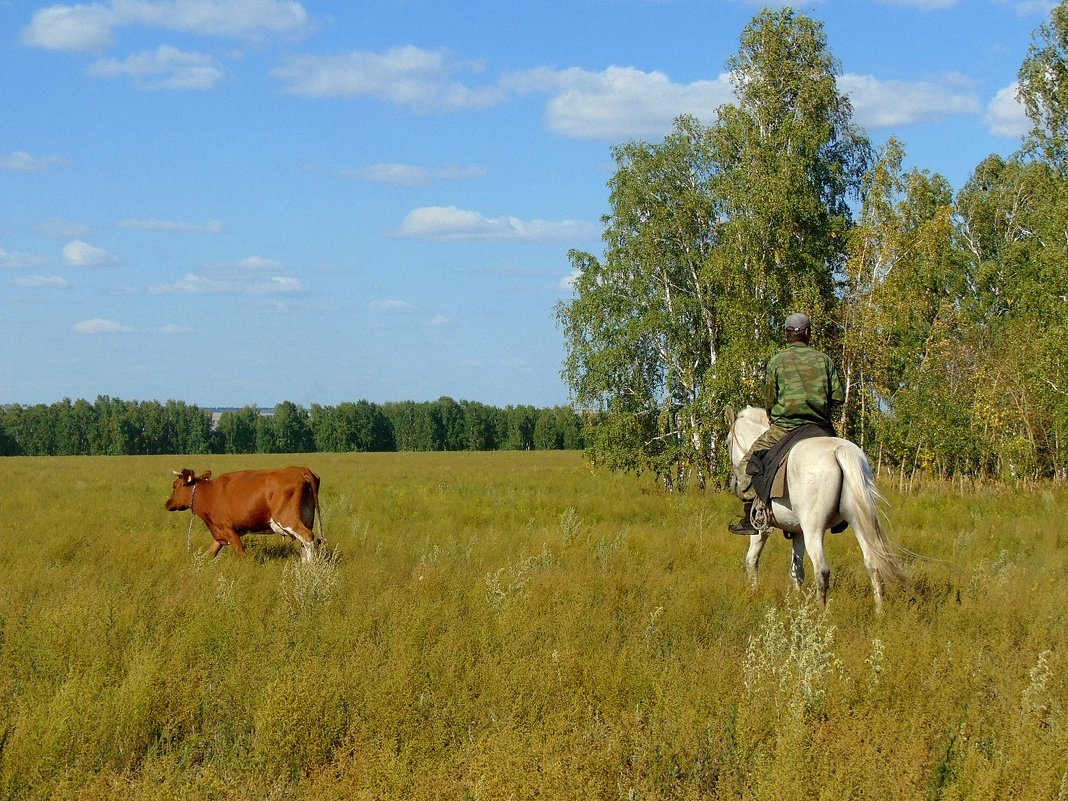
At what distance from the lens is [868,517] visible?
804 cm

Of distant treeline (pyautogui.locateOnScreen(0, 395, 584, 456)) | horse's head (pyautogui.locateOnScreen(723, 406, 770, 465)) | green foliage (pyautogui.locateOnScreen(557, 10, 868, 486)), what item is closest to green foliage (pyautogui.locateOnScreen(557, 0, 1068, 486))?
green foliage (pyautogui.locateOnScreen(557, 10, 868, 486))

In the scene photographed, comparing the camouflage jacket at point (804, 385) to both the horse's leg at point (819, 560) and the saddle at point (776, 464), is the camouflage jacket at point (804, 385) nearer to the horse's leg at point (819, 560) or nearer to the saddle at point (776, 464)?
the saddle at point (776, 464)

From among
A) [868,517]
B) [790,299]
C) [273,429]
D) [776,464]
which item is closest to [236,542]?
[776,464]

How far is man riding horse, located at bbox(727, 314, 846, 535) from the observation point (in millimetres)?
9031

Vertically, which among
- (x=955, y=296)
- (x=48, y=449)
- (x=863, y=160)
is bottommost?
(x=48, y=449)

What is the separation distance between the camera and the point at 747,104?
1131 inches

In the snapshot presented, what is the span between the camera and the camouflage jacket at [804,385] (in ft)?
29.6

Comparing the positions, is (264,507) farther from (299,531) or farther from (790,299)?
(790,299)

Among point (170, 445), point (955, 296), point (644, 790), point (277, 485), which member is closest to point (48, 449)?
point (170, 445)

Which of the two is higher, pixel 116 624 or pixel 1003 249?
pixel 1003 249

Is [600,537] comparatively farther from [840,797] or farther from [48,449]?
[48,449]

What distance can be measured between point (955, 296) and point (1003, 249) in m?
2.63

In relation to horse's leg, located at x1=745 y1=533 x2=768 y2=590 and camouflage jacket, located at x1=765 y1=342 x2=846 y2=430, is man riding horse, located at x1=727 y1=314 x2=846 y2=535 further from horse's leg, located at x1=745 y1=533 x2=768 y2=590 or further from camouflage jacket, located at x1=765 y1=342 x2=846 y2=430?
horse's leg, located at x1=745 y1=533 x2=768 y2=590

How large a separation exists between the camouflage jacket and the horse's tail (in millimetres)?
950
